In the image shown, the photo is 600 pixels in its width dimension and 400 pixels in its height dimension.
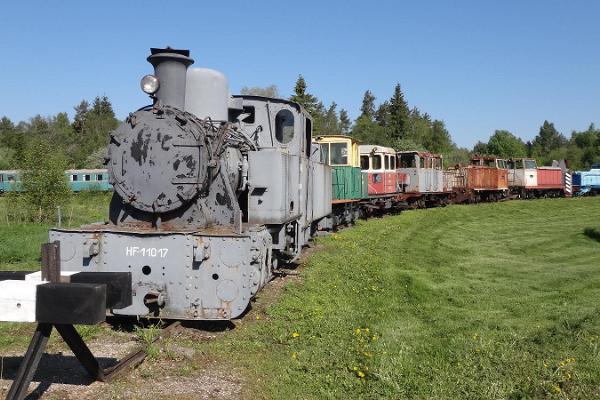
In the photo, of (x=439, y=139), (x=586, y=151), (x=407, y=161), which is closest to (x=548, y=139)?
(x=586, y=151)

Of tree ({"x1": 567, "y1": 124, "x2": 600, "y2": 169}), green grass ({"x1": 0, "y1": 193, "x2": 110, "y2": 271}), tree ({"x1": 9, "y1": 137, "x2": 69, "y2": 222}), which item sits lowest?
green grass ({"x1": 0, "y1": 193, "x2": 110, "y2": 271})

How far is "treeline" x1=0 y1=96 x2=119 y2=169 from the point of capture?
5612 centimetres

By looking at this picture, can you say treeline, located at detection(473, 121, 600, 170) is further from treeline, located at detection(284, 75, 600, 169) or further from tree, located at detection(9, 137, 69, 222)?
tree, located at detection(9, 137, 69, 222)

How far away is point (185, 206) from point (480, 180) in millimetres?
29778

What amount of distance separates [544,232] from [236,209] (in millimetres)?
15612

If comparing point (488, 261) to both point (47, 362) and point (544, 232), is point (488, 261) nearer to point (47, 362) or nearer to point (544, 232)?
point (544, 232)

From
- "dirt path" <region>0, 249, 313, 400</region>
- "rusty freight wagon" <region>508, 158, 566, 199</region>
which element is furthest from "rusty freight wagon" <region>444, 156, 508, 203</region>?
"dirt path" <region>0, 249, 313, 400</region>

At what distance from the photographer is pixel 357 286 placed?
391 inches

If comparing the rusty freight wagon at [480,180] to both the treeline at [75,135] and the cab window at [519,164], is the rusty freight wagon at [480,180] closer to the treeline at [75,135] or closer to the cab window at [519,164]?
the cab window at [519,164]

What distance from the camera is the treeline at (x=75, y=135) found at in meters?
56.1

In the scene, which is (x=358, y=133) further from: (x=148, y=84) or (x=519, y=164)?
(x=148, y=84)

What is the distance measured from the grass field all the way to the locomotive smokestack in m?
3.14

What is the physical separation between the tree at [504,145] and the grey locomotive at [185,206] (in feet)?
307

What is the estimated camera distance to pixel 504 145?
9694 centimetres
